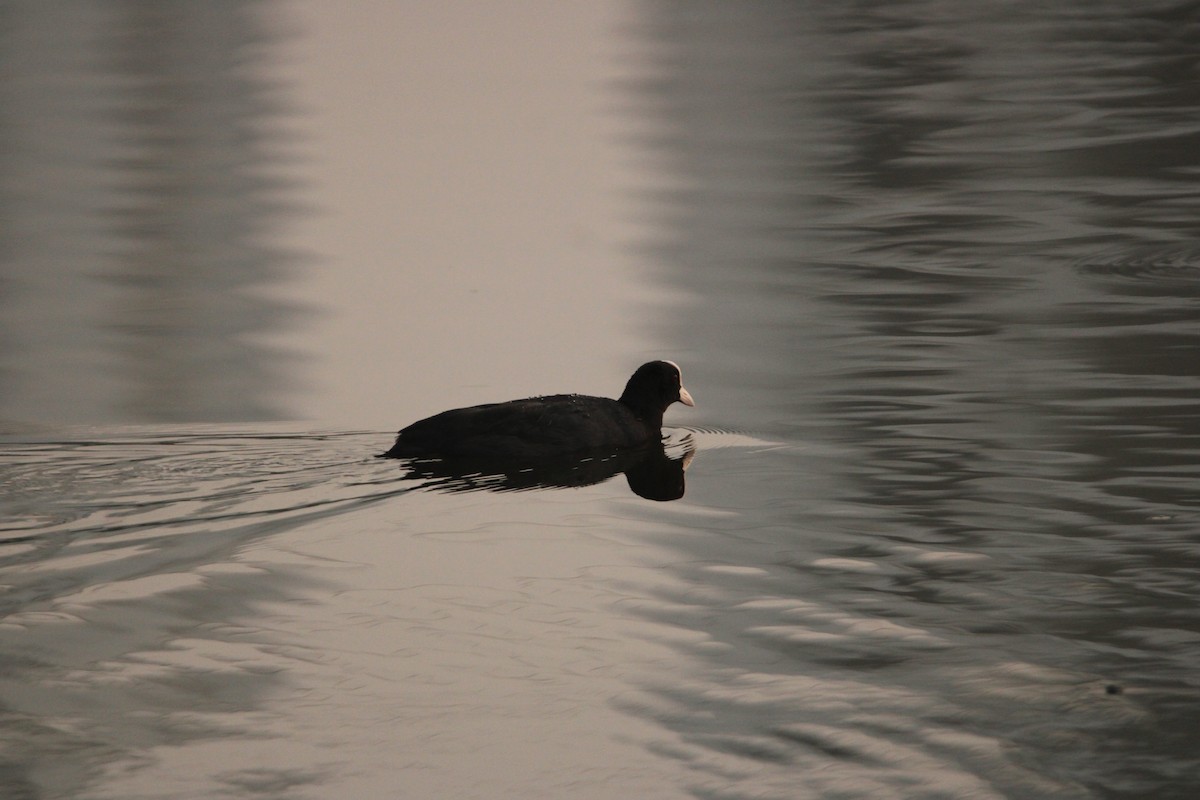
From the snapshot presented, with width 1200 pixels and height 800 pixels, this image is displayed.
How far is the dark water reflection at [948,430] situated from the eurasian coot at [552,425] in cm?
54

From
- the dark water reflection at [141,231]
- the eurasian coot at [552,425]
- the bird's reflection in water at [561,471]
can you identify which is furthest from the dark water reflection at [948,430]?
the dark water reflection at [141,231]

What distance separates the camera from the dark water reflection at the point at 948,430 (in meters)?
4.84

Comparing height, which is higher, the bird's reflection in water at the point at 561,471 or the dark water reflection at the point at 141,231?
the dark water reflection at the point at 141,231

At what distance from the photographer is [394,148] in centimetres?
1881

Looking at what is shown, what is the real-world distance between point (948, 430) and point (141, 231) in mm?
8588

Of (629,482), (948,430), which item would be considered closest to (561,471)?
(629,482)

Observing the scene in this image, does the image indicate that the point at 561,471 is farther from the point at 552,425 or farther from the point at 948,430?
the point at 948,430

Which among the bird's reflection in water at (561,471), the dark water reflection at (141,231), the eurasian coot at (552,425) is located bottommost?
the bird's reflection in water at (561,471)

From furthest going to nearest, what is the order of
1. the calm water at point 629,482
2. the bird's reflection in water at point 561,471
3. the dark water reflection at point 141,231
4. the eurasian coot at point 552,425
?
1. the dark water reflection at point 141,231
2. the eurasian coot at point 552,425
3. the bird's reflection in water at point 561,471
4. the calm water at point 629,482

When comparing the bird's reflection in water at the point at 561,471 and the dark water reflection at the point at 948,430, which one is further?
the bird's reflection in water at the point at 561,471

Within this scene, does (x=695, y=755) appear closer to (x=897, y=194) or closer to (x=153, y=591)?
(x=153, y=591)

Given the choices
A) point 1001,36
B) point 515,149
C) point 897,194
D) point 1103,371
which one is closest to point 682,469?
point 1103,371

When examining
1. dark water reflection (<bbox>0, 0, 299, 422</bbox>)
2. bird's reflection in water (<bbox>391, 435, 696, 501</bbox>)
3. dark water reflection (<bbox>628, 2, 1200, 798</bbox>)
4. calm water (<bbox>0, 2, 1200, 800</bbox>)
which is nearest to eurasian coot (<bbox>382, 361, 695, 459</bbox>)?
bird's reflection in water (<bbox>391, 435, 696, 501</bbox>)

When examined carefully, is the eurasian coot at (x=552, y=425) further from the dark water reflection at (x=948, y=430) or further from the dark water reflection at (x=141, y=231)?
the dark water reflection at (x=141, y=231)
